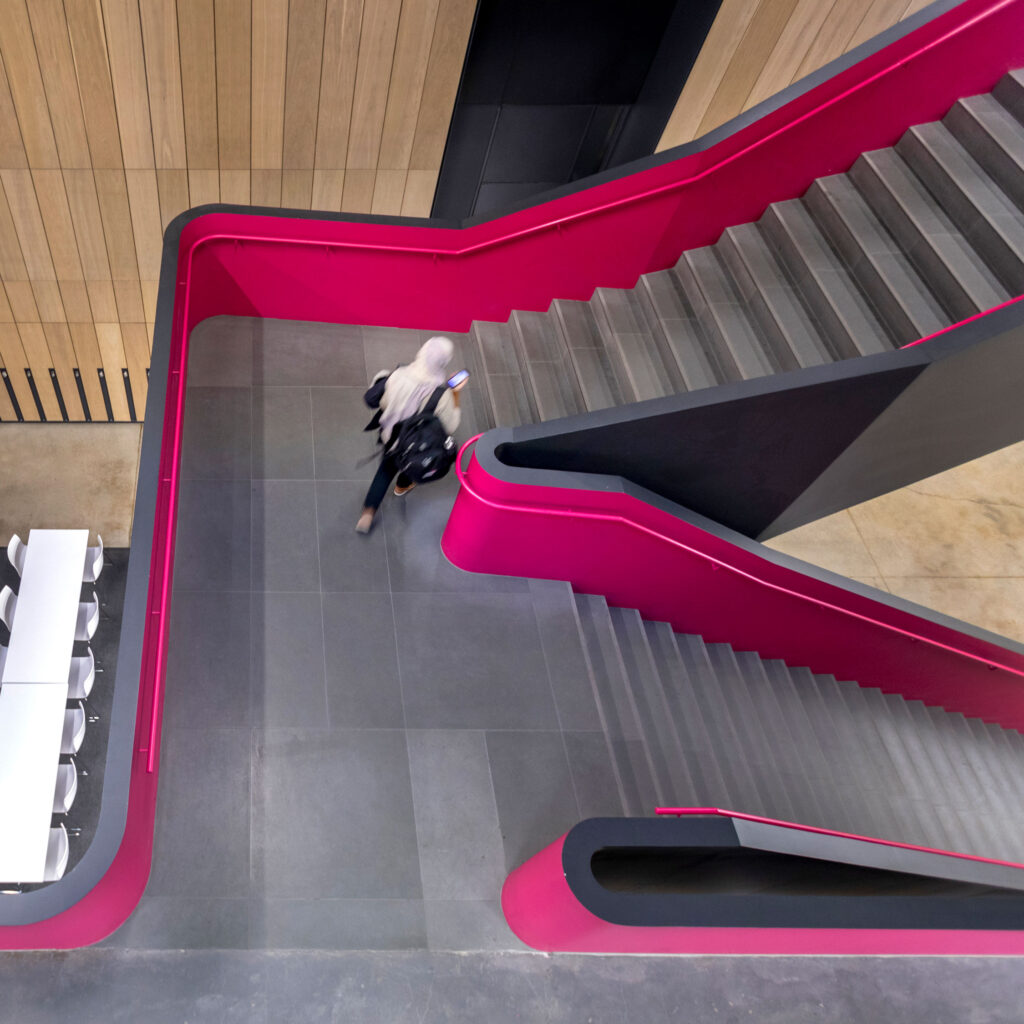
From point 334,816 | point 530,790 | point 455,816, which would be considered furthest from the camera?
point 530,790

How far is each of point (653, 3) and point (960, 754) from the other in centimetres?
702

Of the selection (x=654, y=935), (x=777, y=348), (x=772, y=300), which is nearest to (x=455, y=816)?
(x=654, y=935)

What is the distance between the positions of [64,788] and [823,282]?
5965 millimetres

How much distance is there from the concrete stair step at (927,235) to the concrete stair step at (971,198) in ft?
0.18

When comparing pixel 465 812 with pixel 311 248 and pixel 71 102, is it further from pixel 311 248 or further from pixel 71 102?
pixel 71 102

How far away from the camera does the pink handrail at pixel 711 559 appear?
5.14 meters

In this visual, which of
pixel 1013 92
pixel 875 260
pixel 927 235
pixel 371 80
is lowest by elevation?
pixel 371 80

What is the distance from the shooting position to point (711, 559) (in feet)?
19.1

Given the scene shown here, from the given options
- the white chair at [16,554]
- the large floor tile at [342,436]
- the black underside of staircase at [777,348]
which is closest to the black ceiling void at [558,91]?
the black underside of staircase at [777,348]

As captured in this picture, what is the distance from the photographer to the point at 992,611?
397 inches

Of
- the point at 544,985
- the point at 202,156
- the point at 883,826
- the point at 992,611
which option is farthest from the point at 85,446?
the point at 992,611

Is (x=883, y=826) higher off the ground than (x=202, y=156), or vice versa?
(x=202, y=156)

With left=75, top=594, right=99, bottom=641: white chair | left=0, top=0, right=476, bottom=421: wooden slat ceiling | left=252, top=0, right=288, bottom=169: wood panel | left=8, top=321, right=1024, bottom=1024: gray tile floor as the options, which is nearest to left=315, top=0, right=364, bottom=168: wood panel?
left=0, top=0, right=476, bottom=421: wooden slat ceiling

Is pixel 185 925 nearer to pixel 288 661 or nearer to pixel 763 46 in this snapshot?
pixel 288 661
